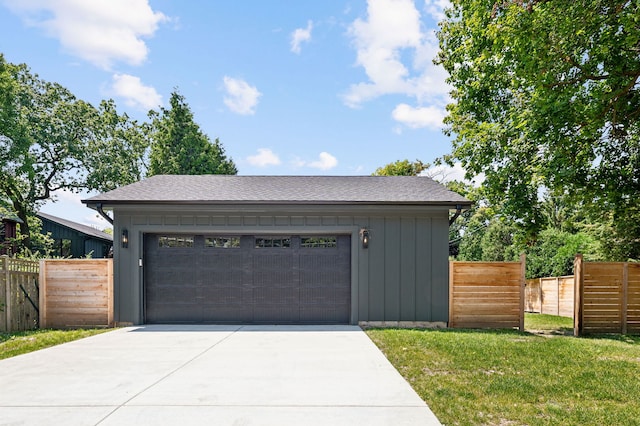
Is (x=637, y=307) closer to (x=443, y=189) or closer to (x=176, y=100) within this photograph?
(x=443, y=189)

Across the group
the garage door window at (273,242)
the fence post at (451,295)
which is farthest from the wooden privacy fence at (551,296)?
the garage door window at (273,242)

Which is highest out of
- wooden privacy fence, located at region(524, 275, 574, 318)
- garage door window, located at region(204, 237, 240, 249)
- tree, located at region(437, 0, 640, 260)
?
tree, located at region(437, 0, 640, 260)

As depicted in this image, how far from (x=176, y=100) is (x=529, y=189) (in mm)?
21824

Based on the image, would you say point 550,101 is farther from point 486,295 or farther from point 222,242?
point 222,242

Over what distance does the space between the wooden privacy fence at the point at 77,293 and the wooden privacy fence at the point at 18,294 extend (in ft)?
0.79

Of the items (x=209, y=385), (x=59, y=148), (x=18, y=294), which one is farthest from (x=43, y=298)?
(x=59, y=148)

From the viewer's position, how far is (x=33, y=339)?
7590 mm

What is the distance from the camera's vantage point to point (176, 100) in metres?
25.6

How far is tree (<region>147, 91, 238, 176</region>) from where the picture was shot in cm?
2514

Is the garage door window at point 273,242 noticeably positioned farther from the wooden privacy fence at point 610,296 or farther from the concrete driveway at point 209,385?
the wooden privacy fence at point 610,296

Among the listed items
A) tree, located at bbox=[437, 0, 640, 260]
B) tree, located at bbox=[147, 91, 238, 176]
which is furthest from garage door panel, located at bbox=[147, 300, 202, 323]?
tree, located at bbox=[147, 91, 238, 176]

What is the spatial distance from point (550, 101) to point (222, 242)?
7.37 meters

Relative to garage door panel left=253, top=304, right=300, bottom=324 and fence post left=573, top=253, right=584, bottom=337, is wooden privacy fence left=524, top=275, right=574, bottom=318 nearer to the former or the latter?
fence post left=573, top=253, right=584, bottom=337

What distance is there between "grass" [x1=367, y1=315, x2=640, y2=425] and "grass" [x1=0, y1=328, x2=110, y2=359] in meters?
5.63
